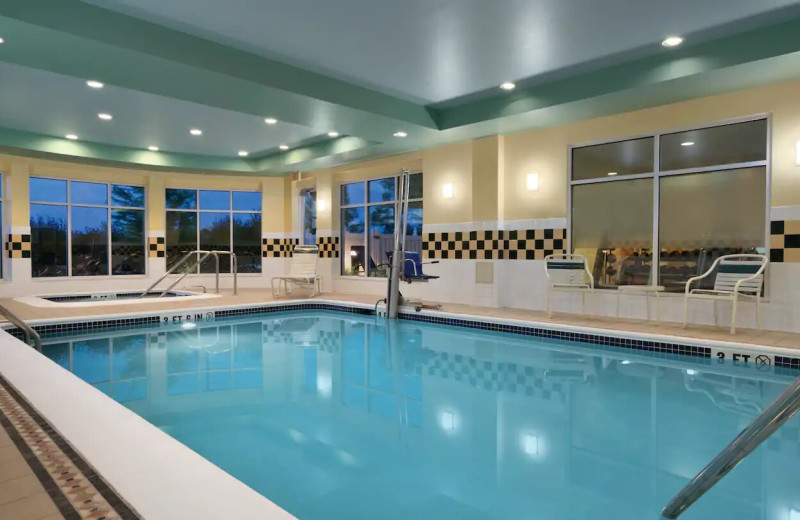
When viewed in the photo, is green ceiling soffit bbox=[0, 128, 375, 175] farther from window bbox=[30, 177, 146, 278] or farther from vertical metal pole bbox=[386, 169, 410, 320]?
vertical metal pole bbox=[386, 169, 410, 320]

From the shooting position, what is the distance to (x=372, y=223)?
9.11 metres

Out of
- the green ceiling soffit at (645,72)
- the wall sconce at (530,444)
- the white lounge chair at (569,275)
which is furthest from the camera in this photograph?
the white lounge chair at (569,275)

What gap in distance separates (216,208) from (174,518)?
9806 mm

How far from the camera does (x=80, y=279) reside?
898 centimetres

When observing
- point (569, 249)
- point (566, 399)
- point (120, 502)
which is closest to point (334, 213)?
point (569, 249)

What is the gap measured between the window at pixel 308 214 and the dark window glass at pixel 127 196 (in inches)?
125

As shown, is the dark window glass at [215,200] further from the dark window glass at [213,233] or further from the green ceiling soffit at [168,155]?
the green ceiling soffit at [168,155]

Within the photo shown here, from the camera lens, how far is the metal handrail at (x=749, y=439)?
46.5 inches

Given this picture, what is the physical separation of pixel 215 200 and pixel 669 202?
850cm

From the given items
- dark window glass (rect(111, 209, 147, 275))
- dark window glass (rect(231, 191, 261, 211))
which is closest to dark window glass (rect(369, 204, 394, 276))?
dark window glass (rect(231, 191, 261, 211))

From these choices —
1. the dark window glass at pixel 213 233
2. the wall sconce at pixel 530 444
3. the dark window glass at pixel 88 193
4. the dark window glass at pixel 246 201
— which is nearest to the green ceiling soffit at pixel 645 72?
the wall sconce at pixel 530 444

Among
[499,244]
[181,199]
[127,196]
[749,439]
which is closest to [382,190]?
[499,244]

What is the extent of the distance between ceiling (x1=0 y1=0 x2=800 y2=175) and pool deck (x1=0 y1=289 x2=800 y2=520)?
235 centimetres

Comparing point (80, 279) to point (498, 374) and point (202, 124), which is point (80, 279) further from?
point (498, 374)
